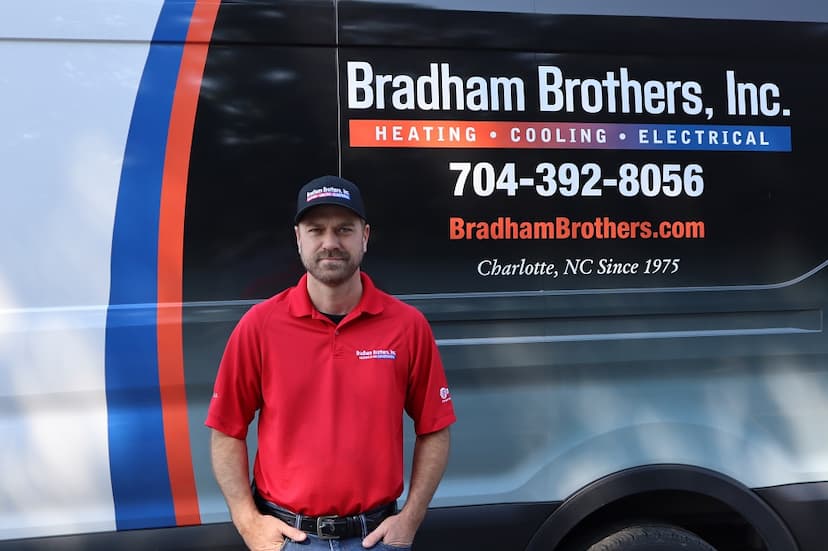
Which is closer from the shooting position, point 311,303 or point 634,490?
point 311,303

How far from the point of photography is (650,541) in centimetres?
267

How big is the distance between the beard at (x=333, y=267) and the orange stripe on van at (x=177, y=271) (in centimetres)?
81

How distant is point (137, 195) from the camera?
2.45 meters

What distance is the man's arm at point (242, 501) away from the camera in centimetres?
181

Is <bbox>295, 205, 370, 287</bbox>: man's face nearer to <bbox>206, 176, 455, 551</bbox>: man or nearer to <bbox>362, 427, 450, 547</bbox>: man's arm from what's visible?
<bbox>206, 176, 455, 551</bbox>: man

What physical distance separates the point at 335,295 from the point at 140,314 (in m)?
0.87

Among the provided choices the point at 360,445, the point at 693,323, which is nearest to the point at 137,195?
the point at 360,445

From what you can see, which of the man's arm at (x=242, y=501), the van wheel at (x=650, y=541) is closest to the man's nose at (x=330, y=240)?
the man's arm at (x=242, y=501)

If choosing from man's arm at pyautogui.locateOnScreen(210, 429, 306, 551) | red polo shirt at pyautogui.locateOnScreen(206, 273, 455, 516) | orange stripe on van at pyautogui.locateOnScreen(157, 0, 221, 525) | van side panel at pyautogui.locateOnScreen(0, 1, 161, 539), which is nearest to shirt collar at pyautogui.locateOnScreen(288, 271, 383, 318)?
red polo shirt at pyautogui.locateOnScreen(206, 273, 455, 516)

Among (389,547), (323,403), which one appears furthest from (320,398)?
(389,547)

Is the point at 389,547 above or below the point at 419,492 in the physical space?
below

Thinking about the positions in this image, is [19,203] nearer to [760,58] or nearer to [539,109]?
[539,109]

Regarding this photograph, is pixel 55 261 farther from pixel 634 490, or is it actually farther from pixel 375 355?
→ pixel 634 490

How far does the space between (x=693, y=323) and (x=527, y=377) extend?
613mm
